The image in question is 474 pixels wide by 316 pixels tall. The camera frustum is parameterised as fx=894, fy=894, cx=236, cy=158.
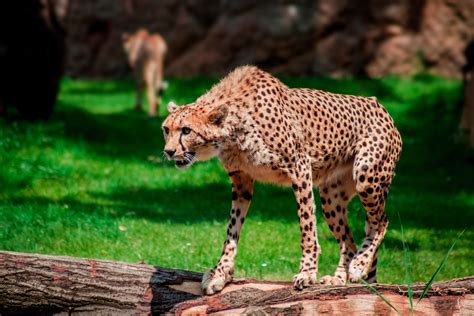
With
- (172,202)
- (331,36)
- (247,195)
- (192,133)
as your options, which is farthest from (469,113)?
(192,133)

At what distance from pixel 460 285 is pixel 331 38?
1522 centimetres

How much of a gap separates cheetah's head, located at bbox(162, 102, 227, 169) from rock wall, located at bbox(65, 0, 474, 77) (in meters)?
14.2

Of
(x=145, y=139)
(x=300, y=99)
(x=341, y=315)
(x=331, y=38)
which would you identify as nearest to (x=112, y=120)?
(x=145, y=139)

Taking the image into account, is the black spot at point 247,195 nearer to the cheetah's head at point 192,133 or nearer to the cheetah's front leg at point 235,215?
the cheetah's front leg at point 235,215

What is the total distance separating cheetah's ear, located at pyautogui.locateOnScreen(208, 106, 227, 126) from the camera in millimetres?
6176

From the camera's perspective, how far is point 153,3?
Result: 2323cm

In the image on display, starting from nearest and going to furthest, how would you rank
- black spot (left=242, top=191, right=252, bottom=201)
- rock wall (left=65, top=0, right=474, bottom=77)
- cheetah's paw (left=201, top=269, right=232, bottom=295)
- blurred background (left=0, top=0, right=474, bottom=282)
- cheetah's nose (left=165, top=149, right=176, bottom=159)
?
cheetah's nose (left=165, top=149, right=176, bottom=159)
cheetah's paw (left=201, top=269, right=232, bottom=295)
black spot (left=242, top=191, right=252, bottom=201)
blurred background (left=0, top=0, right=474, bottom=282)
rock wall (left=65, top=0, right=474, bottom=77)

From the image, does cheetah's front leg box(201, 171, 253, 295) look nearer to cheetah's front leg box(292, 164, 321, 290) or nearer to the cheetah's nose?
cheetah's front leg box(292, 164, 321, 290)

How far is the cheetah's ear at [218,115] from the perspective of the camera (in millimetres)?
6176

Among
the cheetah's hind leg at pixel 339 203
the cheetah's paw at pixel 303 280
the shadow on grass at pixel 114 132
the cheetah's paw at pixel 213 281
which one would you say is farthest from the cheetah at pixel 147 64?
the cheetah's paw at pixel 303 280

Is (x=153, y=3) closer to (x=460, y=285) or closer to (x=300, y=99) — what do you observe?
(x=300, y=99)

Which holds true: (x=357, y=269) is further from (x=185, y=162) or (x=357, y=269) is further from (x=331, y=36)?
(x=331, y=36)

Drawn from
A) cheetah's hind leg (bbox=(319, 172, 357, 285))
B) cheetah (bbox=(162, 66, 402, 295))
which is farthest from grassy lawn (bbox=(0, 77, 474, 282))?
cheetah (bbox=(162, 66, 402, 295))

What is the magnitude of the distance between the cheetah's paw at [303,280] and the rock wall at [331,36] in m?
14.5
